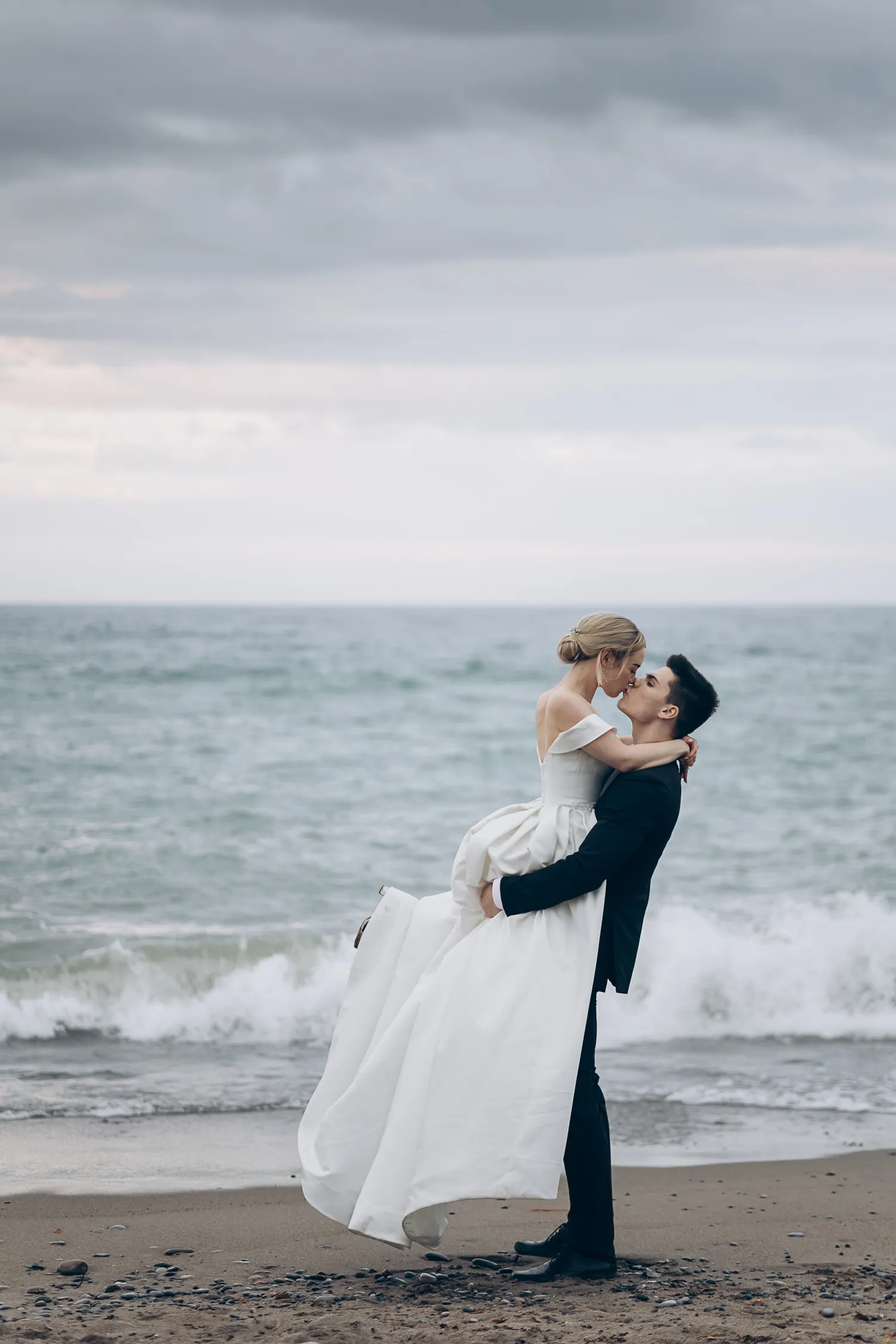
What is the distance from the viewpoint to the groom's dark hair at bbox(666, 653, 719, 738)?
3.84 meters

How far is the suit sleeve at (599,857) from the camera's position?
144 inches

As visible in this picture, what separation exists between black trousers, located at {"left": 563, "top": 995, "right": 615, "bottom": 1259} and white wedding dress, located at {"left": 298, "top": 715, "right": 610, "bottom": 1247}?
0.44ft

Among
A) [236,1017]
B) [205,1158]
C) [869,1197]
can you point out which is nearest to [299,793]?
[236,1017]

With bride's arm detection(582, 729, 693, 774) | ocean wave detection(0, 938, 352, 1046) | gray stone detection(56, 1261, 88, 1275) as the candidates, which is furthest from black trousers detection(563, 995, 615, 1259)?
ocean wave detection(0, 938, 352, 1046)

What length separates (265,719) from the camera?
1930cm

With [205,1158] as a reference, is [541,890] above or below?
above

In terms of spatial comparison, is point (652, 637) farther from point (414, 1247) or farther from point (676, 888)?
point (414, 1247)

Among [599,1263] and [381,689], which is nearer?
[599,1263]

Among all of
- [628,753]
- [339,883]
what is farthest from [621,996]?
[628,753]

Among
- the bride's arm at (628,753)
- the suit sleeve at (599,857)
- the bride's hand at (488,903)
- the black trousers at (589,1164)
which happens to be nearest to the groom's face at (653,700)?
the bride's arm at (628,753)

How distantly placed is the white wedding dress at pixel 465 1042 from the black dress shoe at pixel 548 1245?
1.37ft

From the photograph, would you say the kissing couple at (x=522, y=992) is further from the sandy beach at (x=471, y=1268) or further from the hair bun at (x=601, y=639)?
the sandy beach at (x=471, y=1268)

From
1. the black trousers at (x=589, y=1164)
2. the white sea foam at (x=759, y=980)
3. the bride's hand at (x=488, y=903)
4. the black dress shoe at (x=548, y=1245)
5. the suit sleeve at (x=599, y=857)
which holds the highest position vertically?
the suit sleeve at (x=599, y=857)

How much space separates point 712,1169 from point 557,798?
2308mm
